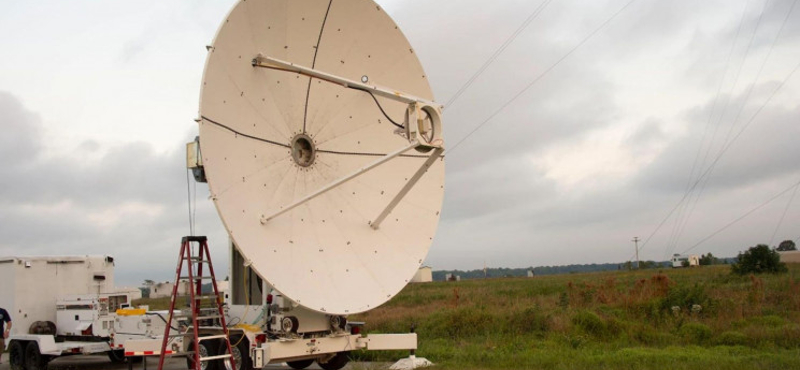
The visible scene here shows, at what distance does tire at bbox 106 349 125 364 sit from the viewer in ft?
56.6

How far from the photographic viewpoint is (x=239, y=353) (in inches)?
488

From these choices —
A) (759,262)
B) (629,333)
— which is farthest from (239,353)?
(759,262)

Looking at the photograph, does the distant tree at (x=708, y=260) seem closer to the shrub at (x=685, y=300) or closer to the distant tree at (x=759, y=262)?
the distant tree at (x=759, y=262)

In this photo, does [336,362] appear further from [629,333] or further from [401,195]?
[629,333]

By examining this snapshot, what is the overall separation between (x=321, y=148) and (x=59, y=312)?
834 cm

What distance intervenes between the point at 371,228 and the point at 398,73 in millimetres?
3348

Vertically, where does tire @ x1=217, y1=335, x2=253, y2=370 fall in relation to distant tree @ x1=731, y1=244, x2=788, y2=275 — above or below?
below

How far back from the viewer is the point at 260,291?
46.5 ft

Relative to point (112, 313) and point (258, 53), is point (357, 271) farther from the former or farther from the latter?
point (112, 313)

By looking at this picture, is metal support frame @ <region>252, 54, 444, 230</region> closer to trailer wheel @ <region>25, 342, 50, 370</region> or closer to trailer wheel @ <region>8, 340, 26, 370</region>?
trailer wheel @ <region>25, 342, 50, 370</region>

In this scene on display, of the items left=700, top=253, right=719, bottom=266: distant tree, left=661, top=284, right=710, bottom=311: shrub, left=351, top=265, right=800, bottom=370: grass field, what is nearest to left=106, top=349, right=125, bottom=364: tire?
left=351, top=265, right=800, bottom=370: grass field

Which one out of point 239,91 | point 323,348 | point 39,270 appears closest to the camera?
point 239,91

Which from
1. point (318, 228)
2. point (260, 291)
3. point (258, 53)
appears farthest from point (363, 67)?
point (260, 291)

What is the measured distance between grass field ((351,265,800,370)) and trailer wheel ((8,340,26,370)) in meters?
7.93
